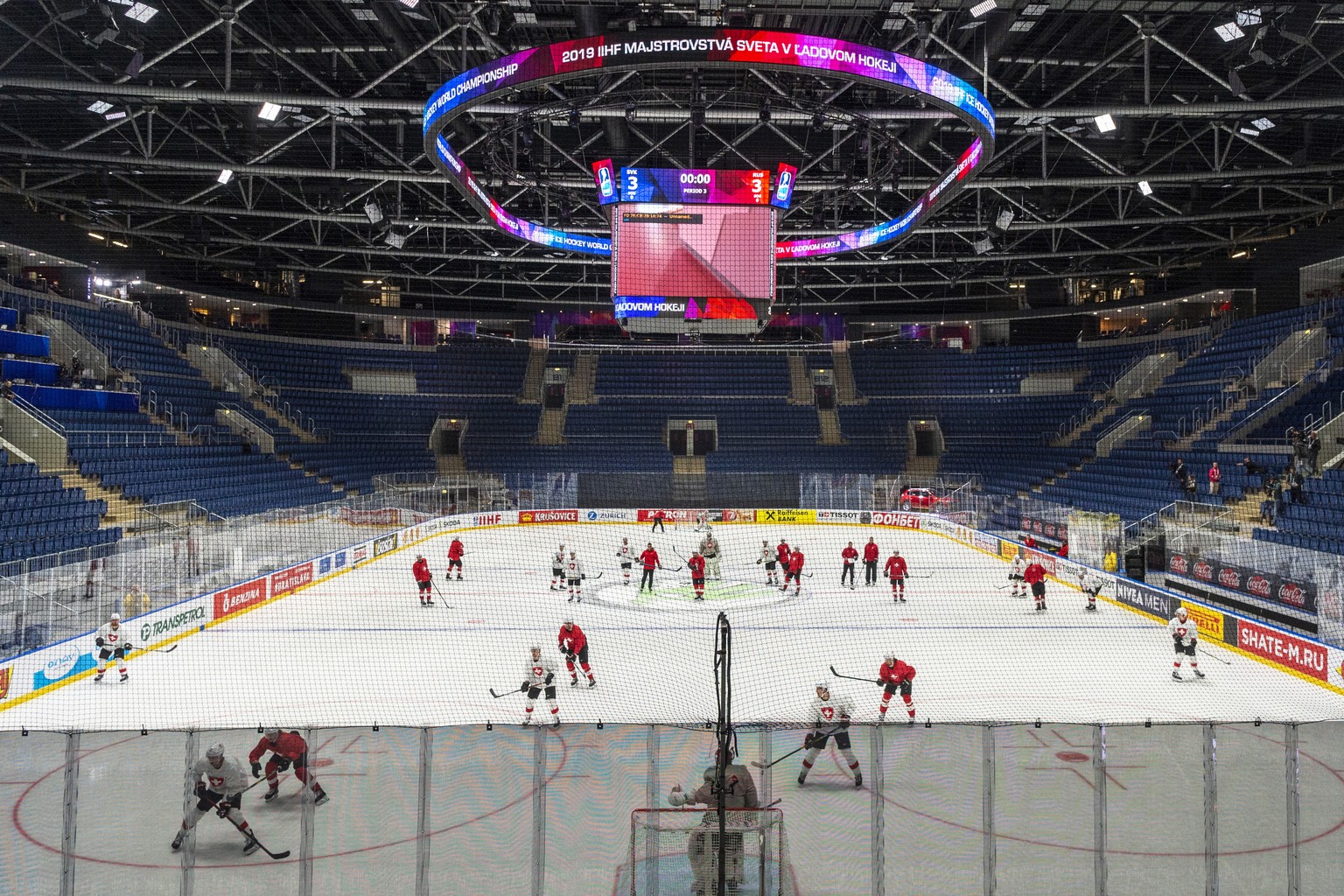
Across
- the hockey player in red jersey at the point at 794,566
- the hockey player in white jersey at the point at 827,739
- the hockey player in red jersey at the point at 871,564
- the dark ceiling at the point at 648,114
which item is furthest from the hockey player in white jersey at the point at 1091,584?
the hockey player in white jersey at the point at 827,739

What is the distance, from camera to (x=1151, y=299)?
33844 mm

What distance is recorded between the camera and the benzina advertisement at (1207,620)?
13.0 m

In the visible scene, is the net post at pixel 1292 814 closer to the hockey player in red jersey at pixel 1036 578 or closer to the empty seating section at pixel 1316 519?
the hockey player in red jersey at pixel 1036 578

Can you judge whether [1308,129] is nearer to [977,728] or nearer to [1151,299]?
[977,728]

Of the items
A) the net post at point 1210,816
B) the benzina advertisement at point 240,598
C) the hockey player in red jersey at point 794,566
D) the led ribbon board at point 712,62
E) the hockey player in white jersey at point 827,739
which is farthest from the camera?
the hockey player in red jersey at point 794,566

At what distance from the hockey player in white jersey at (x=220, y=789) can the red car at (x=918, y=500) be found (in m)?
24.1

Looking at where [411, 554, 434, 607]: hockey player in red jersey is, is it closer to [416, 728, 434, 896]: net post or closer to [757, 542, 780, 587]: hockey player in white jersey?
[757, 542, 780, 587]: hockey player in white jersey

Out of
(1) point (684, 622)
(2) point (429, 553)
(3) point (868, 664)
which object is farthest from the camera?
(2) point (429, 553)

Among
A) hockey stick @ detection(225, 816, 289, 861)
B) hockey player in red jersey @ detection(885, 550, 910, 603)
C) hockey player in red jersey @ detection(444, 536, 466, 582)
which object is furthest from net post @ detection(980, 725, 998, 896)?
hockey player in red jersey @ detection(444, 536, 466, 582)

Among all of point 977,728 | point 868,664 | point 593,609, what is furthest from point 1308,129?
point 593,609

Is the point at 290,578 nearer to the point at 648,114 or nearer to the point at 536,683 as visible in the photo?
the point at 536,683

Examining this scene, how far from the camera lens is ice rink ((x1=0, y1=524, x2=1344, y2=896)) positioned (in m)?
5.67

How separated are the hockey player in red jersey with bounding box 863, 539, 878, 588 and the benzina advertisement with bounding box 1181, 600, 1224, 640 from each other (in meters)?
6.16

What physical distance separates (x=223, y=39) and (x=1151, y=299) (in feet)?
105
